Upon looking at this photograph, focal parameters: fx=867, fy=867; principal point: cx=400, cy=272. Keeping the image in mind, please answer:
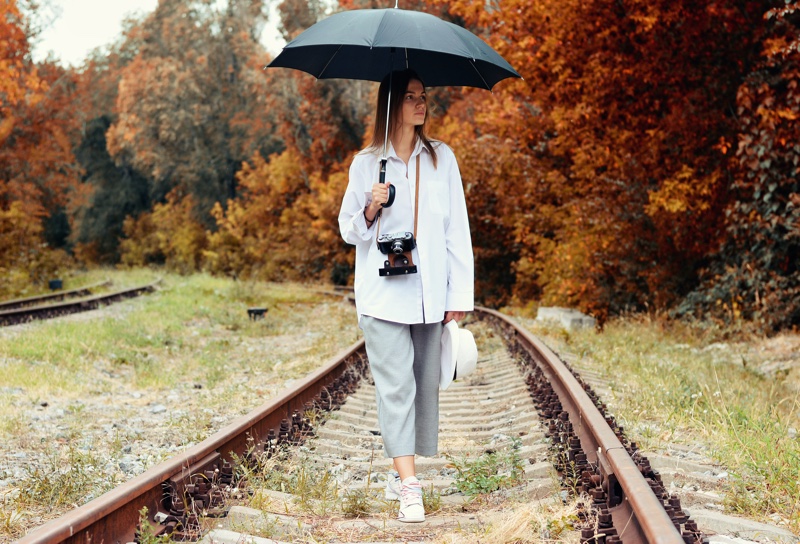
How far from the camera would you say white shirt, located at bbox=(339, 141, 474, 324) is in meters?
3.83

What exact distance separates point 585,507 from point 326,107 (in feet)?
115

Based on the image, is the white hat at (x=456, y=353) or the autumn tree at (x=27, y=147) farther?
the autumn tree at (x=27, y=147)

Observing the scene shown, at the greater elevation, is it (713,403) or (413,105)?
(413,105)

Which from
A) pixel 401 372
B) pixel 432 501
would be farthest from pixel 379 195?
pixel 432 501

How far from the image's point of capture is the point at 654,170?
12758 millimetres

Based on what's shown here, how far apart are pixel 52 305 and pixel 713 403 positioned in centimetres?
1337

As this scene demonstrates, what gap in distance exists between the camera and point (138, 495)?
10.9 feet

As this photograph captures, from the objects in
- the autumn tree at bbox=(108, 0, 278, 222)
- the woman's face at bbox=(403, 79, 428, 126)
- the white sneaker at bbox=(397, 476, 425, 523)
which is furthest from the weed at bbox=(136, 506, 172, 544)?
the autumn tree at bbox=(108, 0, 278, 222)

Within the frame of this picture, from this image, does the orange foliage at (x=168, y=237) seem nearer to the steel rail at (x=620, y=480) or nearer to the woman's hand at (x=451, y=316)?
the steel rail at (x=620, y=480)

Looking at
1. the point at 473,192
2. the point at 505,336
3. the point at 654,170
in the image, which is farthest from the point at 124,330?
the point at 473,192

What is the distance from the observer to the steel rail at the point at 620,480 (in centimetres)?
264

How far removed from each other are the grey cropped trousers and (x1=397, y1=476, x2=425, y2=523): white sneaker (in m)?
0.17

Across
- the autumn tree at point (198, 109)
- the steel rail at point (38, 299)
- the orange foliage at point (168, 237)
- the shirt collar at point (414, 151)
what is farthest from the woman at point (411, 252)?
the autumn tree at point (198, 109)

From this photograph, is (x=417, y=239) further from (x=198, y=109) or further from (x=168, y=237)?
(x=168, y=237)
